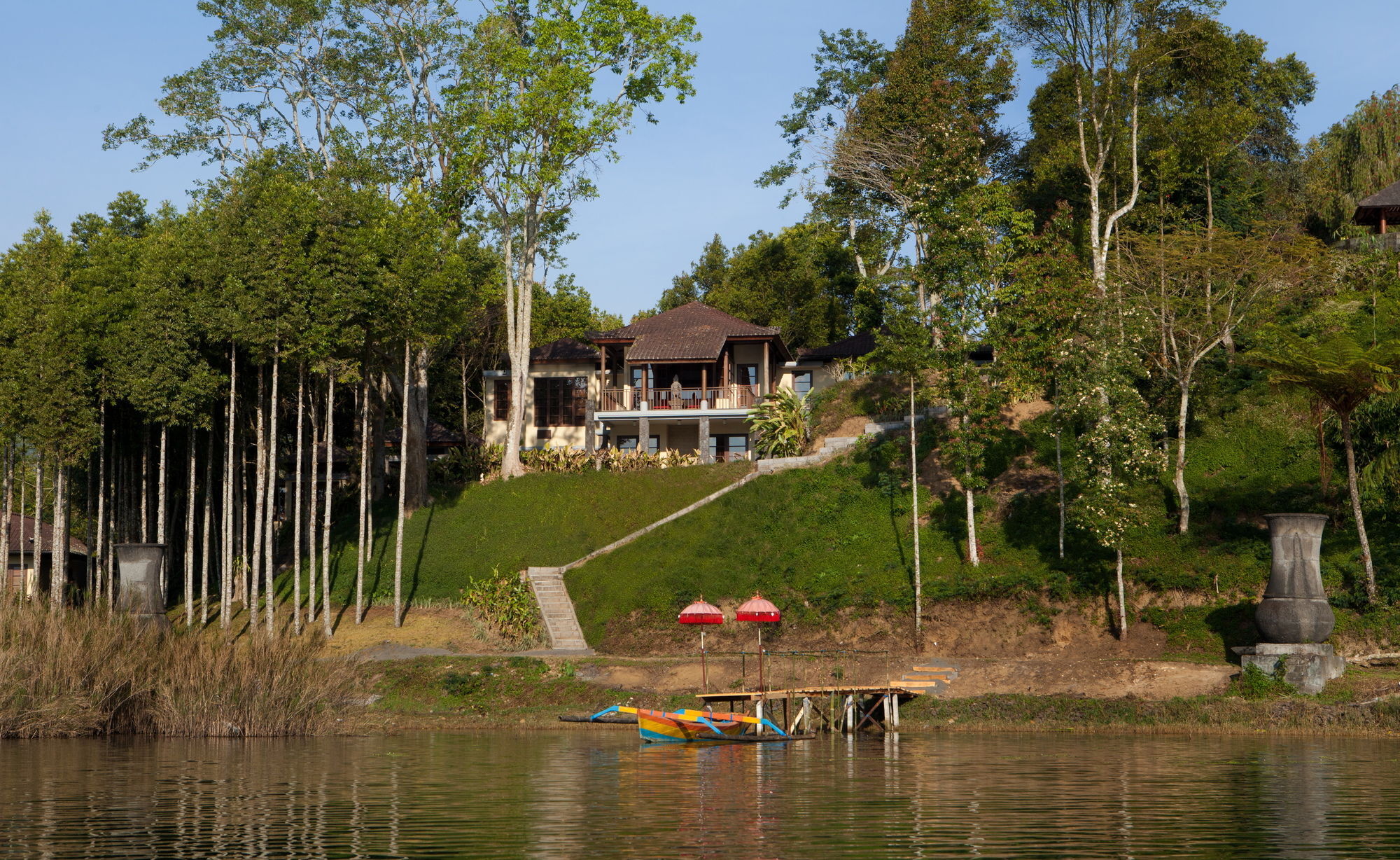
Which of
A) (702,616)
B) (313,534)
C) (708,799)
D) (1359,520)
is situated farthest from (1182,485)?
(313,534)

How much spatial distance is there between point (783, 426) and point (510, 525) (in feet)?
34.6

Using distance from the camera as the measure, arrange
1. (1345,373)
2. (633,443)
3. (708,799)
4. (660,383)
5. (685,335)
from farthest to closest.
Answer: (633,443), (660,383), (685,335), (1345,373), (708,799)

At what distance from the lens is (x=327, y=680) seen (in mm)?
28453

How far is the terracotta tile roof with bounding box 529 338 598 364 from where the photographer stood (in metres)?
55.7

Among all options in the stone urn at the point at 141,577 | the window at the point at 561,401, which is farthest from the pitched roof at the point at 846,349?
the stone urn at the point at 141,577

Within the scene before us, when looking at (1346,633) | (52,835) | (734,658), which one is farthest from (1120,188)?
(52,835)

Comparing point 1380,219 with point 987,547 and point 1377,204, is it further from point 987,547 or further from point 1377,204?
point 987,547

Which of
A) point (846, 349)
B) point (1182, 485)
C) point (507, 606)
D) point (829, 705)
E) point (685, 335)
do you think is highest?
point (685, 335)

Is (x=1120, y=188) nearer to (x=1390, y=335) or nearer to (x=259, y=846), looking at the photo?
(x=1390, y=335)

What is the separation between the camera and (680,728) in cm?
2606

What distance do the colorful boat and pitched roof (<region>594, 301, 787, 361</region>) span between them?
1051 inches

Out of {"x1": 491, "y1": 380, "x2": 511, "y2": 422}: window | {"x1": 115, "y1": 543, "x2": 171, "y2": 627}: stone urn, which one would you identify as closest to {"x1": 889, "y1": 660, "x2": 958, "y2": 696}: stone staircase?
{"x1": 115, "y1": 543, "x2": 171, "y2": 627}: stone urn

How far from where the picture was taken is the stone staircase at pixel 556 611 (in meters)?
36.3

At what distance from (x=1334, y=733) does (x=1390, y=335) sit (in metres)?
11.0
